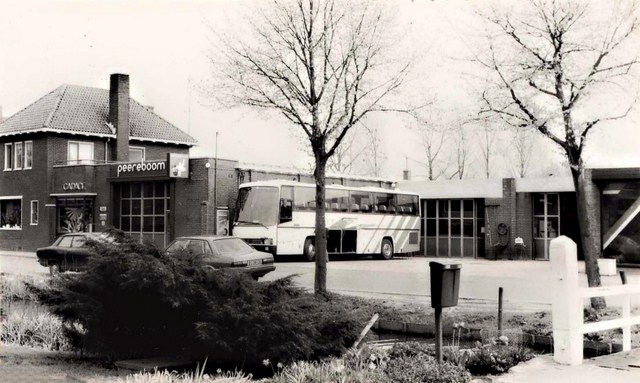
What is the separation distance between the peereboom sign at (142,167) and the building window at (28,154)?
6.39m

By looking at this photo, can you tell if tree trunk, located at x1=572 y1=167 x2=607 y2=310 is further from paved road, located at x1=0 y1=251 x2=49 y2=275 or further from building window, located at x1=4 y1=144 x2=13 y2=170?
building window, located at x1=4 y1=144 x2=13 y2=170

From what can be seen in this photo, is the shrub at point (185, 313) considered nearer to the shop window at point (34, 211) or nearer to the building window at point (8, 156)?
the shop window at point (34, 211)

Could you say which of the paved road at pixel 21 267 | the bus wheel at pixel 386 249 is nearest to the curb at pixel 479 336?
the paved road at pixel 21 267

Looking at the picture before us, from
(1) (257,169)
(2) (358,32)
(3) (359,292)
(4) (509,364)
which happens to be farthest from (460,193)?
(4) (509,364)

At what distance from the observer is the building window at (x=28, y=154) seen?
41719 millimetres

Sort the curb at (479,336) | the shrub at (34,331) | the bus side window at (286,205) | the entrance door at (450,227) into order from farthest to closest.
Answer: the entrance door at (450,227)
the bus side window at (286,205)
the curb at (479,336)
the shrub at (34,331)

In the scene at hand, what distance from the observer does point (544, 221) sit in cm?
3362

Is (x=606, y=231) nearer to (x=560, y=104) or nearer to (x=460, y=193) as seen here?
(x=460, y=193)

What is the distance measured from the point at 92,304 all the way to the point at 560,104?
28.3 ft

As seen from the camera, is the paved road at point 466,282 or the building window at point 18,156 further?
the building window at point 18,156

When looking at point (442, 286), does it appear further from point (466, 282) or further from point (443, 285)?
point (466, 282)

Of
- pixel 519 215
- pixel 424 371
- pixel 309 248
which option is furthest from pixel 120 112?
pixel 424 371

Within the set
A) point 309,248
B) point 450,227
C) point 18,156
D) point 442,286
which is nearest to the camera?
point 442,286

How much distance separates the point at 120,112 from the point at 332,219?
1684cm
